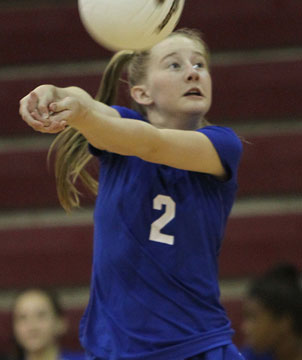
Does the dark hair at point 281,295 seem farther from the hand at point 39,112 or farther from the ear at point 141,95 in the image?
the hand at point 39,112

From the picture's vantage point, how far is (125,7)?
88.9 inches

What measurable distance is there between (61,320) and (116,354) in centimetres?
189

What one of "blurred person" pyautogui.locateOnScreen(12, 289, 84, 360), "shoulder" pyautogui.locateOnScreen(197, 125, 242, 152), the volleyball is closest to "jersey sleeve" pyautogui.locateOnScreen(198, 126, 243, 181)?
"shoulder" pyautogui.locateOnScreen(197, 125, 242, 152)

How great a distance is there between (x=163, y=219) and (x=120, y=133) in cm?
34

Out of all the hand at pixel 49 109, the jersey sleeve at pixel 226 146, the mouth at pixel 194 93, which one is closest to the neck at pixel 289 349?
the jersey sleeve at pixel 226 146

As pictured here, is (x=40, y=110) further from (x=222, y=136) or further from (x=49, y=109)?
(x=222, y=136)

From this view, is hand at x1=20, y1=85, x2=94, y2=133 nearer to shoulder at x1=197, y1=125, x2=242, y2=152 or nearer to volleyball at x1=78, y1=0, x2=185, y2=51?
volleyball at x1=78, y1=0, x2=185, y2=51

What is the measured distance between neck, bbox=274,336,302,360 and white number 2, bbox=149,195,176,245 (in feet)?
3.40

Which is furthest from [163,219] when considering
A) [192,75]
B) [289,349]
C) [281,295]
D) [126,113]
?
[281,295]

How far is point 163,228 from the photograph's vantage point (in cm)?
230

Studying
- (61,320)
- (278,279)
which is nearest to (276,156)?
(278,279)

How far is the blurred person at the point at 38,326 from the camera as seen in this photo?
3.98 m

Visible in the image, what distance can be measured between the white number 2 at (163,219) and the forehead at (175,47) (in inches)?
19.9

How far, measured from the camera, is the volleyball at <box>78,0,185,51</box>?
89.0 inches
